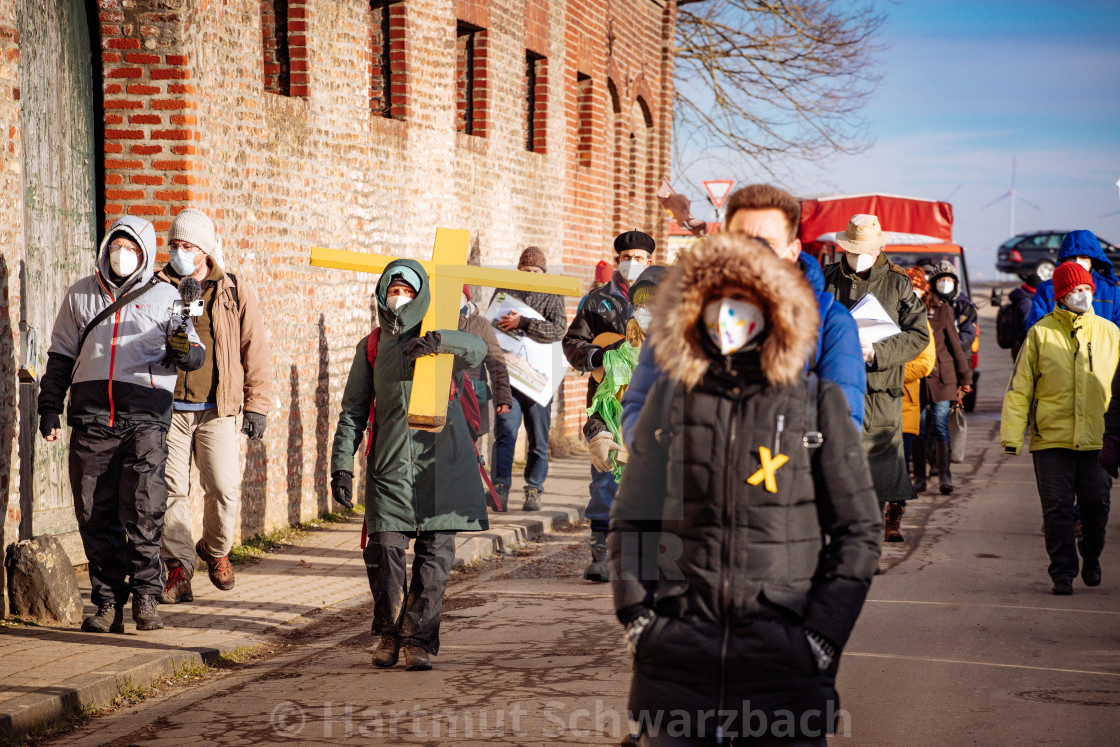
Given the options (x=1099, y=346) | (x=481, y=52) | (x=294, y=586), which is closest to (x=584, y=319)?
(x=294, y=586)

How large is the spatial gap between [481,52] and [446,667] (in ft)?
29.2

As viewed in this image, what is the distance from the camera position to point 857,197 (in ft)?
77.3

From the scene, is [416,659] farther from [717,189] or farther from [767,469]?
[717,189]

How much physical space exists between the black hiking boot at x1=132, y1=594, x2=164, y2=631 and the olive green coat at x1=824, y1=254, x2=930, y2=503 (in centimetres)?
418

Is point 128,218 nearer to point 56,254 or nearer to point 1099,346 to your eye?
point 56,254

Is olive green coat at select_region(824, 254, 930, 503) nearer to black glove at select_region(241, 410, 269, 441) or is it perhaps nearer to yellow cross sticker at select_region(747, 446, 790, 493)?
black glove at select_region(241, 410, 269, 441)

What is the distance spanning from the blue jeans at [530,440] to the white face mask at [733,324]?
27.1 ft

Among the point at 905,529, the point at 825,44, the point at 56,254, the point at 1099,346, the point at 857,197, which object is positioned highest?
the point at 825,44

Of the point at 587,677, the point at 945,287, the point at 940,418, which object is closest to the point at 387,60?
the point at 945,287

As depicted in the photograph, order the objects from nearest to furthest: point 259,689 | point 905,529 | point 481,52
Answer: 1. point 259,689
2. point 905,529
3. point 481,52

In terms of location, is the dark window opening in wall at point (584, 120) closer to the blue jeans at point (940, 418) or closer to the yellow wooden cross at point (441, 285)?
the blue jeans at point (940, 418)

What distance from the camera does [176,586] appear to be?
7434mm

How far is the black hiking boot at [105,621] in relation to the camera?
655 cm

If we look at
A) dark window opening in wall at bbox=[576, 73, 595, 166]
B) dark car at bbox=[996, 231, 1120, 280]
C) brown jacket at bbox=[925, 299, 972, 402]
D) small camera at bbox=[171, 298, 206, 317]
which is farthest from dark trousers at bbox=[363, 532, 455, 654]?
dark car at bbox=[996, 231, 1120, 280]
